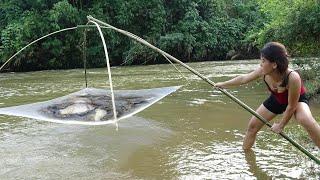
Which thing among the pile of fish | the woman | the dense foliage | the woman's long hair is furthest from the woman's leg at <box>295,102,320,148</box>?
the dense foliage

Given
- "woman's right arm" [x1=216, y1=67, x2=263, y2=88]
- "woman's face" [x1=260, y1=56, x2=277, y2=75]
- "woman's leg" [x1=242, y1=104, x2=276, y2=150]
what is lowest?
"woman's leg" [x1=242, y1=104, x2=276, y2=150]

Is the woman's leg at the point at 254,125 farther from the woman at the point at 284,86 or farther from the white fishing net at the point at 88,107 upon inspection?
the white fishing net at the point at 88,107

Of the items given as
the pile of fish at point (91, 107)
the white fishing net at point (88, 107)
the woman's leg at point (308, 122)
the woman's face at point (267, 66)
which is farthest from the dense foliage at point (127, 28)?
the woman's face at point (267, 66)

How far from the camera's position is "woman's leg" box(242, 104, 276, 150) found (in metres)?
4.53

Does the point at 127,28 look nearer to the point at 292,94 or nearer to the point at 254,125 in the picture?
the point at 254,125

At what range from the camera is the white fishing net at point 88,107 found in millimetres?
5551

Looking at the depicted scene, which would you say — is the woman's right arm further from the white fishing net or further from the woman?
the white fishing net

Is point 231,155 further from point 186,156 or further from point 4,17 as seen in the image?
point 4,17

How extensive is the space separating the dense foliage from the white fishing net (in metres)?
13.3

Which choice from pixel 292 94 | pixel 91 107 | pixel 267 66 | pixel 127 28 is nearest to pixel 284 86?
pixel 292 94

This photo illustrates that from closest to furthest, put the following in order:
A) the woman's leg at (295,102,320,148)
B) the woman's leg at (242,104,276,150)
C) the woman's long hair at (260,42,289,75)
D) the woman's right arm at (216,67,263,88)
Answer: the woman's long hair at (260,42,289,75) < the woman's leg at (295,102,320,148) < the woman's right arm at (216,67,263,88) < the woman's leg at (242,104,276,150)

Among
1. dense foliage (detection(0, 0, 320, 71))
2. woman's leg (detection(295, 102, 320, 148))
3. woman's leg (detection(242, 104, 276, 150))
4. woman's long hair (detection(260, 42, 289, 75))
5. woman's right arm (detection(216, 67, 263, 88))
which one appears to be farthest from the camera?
dense foliage (detection(0, 0, 320, 71))

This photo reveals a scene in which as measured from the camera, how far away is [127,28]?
2506cm

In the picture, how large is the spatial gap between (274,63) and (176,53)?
21.3 meters
